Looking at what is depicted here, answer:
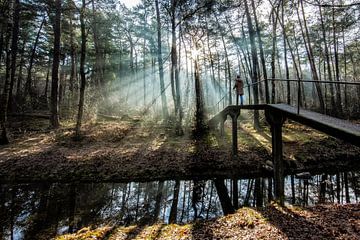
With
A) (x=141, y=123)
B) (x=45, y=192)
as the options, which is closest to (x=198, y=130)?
(x=141, y=123)

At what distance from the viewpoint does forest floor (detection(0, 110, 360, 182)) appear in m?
10.4

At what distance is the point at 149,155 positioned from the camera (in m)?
12.0

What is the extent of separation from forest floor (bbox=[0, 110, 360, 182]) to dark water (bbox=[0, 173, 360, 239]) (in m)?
0.67

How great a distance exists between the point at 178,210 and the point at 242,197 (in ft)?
8.49

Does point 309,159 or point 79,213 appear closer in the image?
point 79,213

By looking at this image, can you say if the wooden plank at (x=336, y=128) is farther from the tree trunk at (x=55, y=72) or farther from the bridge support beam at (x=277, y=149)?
the tree trunk at (x=55, y=72)

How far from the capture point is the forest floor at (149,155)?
10.4 m

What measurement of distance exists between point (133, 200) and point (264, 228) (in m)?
4.88

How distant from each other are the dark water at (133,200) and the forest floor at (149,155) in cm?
67

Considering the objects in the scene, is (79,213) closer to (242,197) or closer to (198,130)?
(242,197)

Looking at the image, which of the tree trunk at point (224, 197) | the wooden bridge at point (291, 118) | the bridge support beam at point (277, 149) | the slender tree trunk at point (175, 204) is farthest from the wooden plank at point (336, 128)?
the slender tree trunk at point (175, 204)

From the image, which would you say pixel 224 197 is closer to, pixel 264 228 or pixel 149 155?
pixel 264 228

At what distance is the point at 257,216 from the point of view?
610 cm

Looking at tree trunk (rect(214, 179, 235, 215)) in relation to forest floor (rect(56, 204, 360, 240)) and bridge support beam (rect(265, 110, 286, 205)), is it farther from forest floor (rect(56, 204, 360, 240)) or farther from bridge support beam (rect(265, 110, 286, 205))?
bridge support beam (rect(265, 110, 286, 205))
